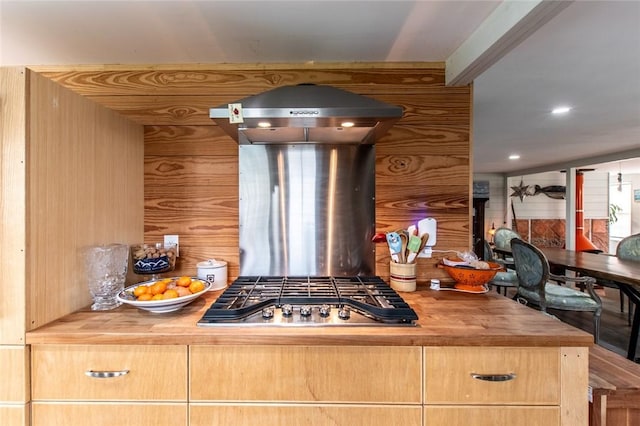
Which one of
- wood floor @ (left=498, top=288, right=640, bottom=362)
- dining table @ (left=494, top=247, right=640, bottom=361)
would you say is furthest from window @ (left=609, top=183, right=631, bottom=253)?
dining table @ (left=494, top=247, right=640, bottom=361)

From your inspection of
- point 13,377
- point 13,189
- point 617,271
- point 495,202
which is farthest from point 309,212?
point 495,202

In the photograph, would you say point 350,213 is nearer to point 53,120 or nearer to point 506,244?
point 53,120

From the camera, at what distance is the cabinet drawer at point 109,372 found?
0.92m

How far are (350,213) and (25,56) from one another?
1.85 m

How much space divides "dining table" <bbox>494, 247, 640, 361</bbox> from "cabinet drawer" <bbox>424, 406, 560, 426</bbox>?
2.22m

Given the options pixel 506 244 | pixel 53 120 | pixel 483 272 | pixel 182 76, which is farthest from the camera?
pixel 506 244

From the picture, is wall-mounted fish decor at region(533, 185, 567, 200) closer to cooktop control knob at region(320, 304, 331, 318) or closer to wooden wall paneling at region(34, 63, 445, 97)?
wooden wall paneling at region(34, 63, 445, 97)

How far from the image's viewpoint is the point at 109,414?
0.92m

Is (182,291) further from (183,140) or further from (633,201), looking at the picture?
(633,201)

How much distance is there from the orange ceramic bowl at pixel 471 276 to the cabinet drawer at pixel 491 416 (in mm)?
558

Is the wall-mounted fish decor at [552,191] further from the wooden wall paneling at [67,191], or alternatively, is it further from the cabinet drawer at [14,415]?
the cabinet drawer at [14,415]

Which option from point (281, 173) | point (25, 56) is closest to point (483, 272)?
point (281, 173)

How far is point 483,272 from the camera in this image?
1371 millimetres

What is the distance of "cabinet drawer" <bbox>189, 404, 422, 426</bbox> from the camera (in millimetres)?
910
